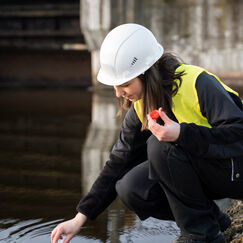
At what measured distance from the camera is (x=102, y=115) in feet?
22.1

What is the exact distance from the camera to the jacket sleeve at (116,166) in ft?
8.18

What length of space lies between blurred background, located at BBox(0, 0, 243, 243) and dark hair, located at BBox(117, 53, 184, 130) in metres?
0.18

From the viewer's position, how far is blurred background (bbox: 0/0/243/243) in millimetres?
2969

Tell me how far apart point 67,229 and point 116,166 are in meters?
0.38

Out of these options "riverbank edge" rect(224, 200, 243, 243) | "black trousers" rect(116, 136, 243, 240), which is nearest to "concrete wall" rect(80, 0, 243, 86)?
"riverbank edge" rect(224, 200, 243, 243)

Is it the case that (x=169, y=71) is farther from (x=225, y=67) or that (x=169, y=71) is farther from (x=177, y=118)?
(x=225, y=67)

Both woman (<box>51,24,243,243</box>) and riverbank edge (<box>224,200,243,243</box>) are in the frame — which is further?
riverbank edge (<box>224,200,243,243</box>)

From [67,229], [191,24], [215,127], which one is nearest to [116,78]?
[215,127]

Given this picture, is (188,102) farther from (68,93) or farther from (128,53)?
(68,93)

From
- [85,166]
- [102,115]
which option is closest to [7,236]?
[85,166]

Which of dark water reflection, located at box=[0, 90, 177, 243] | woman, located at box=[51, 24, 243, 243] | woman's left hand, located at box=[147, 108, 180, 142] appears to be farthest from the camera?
dark water reflection, located at box=[0, 90, 177, 243]

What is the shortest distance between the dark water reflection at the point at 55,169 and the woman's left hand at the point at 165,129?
706mm

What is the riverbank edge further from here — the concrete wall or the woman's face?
the concrete wall

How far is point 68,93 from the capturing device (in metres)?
9.30
